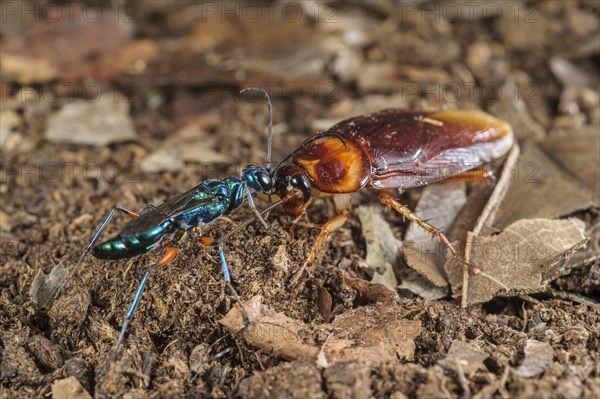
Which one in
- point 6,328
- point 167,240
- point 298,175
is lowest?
point 6,328

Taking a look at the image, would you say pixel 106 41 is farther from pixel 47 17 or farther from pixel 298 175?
pixel 298 175

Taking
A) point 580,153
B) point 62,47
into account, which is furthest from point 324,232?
point 62,47

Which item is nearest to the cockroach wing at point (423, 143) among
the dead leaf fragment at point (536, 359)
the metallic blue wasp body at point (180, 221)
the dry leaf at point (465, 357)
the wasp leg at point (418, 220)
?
the wasp leg at point (418, 220)

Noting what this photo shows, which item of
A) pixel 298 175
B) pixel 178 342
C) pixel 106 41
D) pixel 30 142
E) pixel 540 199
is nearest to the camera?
pixel 178 342

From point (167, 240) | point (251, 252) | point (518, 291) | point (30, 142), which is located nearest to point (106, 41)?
point (30, 142)

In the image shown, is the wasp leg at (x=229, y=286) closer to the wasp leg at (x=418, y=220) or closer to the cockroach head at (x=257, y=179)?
the cockroach head at (x=257, y=179)

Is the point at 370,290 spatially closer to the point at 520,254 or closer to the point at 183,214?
the point at 520,254
